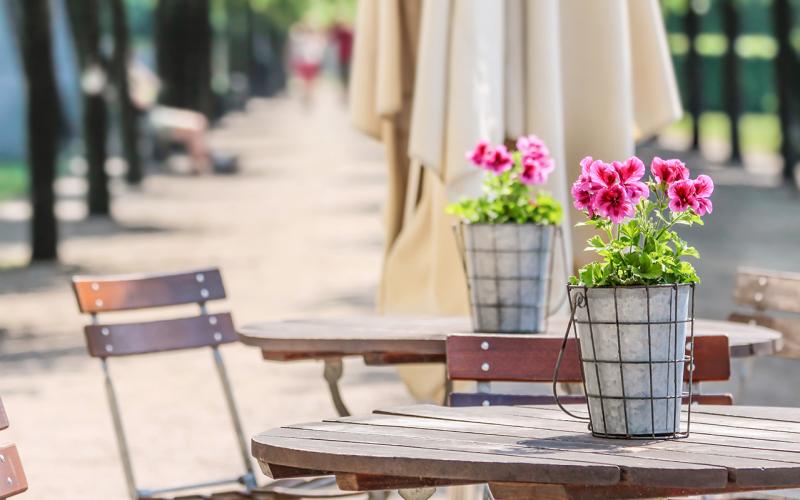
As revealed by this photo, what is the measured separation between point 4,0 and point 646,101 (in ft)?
89.8

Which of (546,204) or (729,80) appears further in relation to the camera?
(729,80)

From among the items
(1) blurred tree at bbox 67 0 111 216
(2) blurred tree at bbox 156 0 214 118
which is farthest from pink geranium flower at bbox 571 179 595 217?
(2) blurred tree at bbox 156 0 214 118

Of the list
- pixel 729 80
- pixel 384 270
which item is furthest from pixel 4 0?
pixel 384 270

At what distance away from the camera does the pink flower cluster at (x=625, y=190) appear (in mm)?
3424

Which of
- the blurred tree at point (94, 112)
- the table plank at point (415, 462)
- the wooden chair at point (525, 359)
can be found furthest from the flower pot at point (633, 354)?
the blurred tree at point (94, 112)

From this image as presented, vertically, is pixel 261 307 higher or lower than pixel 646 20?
lower

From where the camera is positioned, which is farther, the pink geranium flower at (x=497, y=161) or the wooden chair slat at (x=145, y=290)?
the wooden chair slat at (x=145, y=290)

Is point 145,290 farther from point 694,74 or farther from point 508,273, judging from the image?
point 694,74

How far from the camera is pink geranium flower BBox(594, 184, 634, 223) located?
3418 millimetres

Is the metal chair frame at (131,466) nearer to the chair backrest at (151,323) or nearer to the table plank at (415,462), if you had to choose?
the chair backrest at (151,323)

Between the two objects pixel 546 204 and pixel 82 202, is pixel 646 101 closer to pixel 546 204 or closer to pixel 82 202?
pixel 546 204

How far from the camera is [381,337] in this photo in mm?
5008

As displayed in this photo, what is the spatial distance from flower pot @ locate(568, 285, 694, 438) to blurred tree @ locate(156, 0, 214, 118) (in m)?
28.6

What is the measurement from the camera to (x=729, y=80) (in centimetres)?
2884
